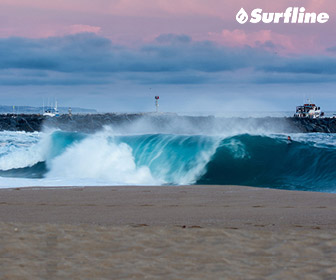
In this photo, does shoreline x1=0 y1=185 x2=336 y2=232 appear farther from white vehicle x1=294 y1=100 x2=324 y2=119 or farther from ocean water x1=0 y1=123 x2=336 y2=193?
white vehicle x1=294 y1=100 x2=324 y2=119

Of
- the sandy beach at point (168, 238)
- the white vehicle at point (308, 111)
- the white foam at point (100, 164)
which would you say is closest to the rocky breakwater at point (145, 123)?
the white vehicle at point (308, 111)

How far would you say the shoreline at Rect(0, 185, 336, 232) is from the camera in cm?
559

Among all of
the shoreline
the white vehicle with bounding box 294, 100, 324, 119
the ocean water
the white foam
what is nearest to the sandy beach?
the shoreline

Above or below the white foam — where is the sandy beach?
above

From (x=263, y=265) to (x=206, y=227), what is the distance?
1399mm

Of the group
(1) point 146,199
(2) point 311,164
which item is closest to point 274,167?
(2) point 311,164

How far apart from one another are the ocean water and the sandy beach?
6364mm

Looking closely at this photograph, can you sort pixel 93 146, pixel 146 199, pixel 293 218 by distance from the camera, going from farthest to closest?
pixel 93 146 < pixel 146 199 < pixel 293 218

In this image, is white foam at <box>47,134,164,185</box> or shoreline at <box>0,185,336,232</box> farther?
white foam at <box>47,134,164,185</box>

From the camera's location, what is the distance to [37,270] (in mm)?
3707

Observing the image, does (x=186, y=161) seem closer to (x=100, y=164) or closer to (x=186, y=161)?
(x=186, y=161)

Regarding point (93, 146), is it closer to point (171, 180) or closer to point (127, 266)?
point (171, 180)

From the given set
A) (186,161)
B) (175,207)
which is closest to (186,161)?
(186,161)

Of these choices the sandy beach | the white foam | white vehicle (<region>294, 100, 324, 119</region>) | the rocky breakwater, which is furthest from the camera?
white vehicle (<region>294, 100, 324, 119</region>)
